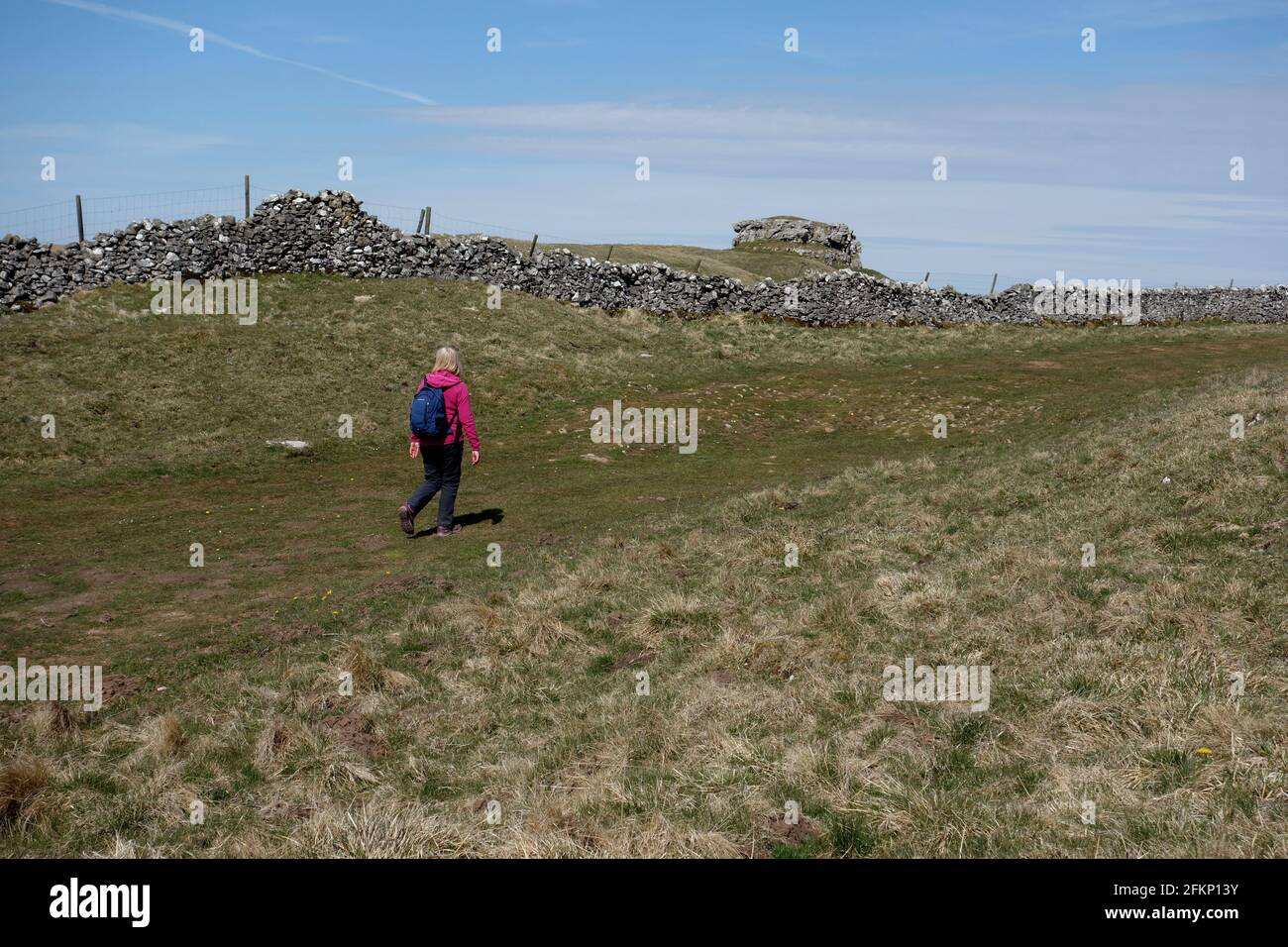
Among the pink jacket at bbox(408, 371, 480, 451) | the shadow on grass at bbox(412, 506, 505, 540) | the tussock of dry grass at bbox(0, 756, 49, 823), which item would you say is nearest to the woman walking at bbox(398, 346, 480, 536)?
the pink jacket at bbox(408, 371, 480, 451)

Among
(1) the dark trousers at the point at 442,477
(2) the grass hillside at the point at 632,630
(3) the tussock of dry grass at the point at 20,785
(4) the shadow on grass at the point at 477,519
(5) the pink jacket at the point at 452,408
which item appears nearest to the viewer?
(2) the grass hillside at the point at 632,630

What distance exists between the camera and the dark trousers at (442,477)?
14.6 meters

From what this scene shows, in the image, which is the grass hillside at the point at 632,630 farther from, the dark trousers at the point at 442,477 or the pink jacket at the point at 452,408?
the pink jacket at the point at 452,408

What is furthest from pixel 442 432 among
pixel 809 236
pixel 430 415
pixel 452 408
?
pixel 809 236

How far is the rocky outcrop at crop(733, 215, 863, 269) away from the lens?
223 ft

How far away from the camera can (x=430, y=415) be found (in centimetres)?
1420

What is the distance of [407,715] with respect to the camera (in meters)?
8.55

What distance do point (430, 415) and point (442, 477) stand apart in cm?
118

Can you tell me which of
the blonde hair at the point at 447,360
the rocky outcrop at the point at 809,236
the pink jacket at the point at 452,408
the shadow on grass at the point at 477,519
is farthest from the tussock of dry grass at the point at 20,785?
the rocky outcrop at the point at 809,236

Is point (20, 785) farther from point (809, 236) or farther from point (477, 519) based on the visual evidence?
point (809, 236)

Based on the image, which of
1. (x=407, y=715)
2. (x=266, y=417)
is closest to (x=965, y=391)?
(x=266, y=417)

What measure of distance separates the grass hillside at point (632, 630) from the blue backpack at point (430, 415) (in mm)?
1724
